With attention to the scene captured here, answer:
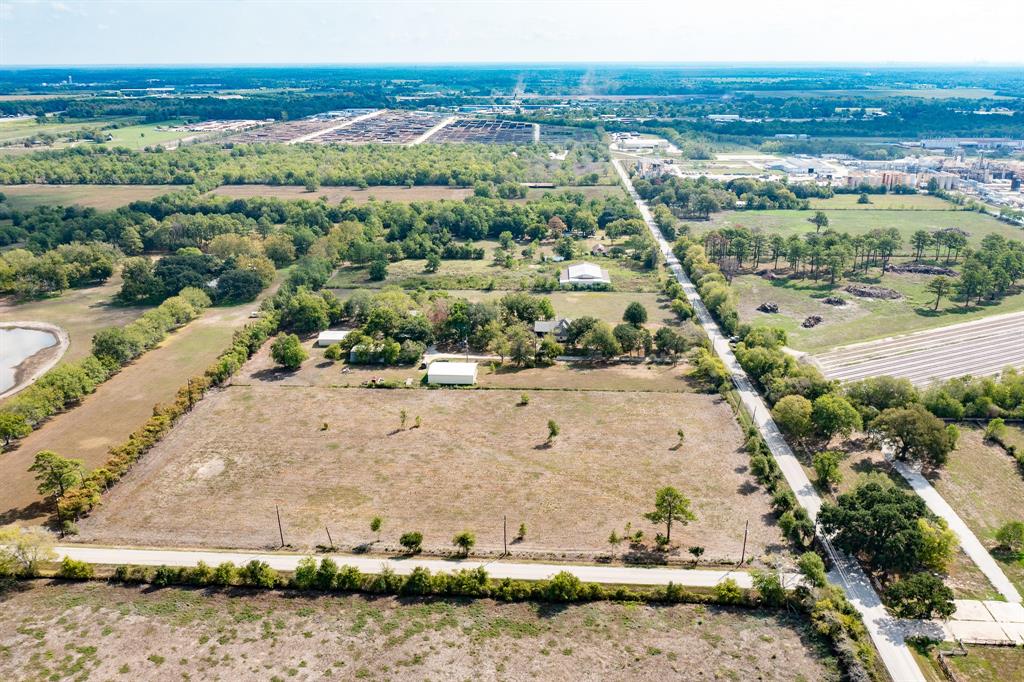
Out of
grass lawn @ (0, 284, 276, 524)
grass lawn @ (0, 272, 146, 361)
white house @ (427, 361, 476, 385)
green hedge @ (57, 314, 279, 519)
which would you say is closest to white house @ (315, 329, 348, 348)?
green hedge @ (57, 314, 279, 519)

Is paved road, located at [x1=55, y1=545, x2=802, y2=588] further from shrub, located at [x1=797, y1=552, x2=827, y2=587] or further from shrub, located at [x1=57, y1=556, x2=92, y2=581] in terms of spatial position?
shrub, located at [x1=57, y1=556, x2=92, y2=581]

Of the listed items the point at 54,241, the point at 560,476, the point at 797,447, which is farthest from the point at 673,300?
the point at 54,241

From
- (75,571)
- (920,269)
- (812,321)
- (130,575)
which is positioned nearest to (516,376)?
(130,575)

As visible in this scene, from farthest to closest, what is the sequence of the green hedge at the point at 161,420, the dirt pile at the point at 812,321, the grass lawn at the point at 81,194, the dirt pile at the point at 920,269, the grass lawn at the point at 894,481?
the grass lawn at the point at 81,194, the dirt pile at the point at 920,269, the dirt pile at the point at 812,321, the green hedge at the point at 161,420, the grass lawn at the point at 894,481

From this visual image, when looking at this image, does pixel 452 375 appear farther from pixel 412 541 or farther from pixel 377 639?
pixel 377 639

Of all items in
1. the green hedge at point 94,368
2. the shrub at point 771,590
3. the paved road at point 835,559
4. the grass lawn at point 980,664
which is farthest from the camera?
the green hedge at point 94,368

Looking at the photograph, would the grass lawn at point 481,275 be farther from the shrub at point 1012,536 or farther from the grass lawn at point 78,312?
the shrub at point 1012,536

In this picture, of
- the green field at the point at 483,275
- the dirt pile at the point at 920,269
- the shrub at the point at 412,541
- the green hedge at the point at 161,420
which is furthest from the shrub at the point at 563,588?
the dirt pile at the point at 920,269

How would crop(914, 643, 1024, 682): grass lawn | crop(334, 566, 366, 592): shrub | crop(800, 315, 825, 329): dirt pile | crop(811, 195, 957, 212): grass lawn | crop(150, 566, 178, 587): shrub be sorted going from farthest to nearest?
crop(811, 195, 957, 212): grass lawn → crop(800, 315, 825, 329): dirt pile → crop(150, 566, 178, 587): shrub → crop(334, 566, 366, 592): shrub → crop(914, 643, 1024, 682): grass lawn
